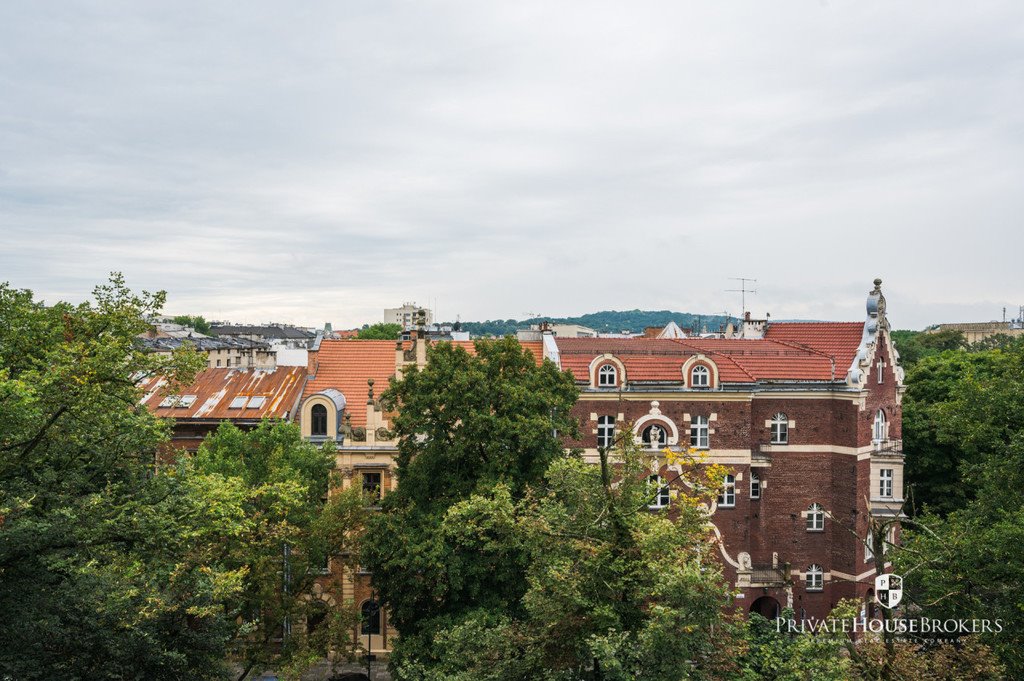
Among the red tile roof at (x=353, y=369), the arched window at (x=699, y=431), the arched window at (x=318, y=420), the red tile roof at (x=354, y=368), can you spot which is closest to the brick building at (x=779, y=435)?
the arched window at (x=699, y=431)

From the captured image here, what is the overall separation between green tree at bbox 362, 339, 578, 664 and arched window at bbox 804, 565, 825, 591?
725 inches

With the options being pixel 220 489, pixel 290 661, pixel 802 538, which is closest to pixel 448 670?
pixel 290 661

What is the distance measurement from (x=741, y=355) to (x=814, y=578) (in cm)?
1180

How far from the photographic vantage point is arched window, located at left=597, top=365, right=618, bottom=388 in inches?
1649

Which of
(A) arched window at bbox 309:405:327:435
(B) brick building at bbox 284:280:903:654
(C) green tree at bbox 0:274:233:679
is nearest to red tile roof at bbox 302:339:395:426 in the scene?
(B) brick building at bbox 284:280:903:654

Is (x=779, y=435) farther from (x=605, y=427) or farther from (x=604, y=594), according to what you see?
(x=604, y=594)

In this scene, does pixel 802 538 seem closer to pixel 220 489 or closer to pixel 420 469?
pixel 420 469

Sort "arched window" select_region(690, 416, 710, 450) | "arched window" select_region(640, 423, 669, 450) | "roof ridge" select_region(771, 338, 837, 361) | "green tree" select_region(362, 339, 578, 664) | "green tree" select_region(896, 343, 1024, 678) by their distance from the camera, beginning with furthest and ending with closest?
"roof ridge" select_region(771, 338, 837, 361) < "arched window" select_region(690, 416, 710, 450) < "arched window" select_region(640, 423, 669, 450) < "green tree" select_region(362, 339, 578, 664) < "green tree" select_region(896, 343, 1024, 678)

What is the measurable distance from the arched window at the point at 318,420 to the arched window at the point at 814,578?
2514cm

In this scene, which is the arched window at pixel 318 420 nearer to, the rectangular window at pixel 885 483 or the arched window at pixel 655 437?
the arched window at pixel 655 437

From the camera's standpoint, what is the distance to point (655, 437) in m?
41.3

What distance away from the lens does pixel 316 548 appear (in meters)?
30.0

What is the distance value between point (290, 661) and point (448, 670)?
6.73m

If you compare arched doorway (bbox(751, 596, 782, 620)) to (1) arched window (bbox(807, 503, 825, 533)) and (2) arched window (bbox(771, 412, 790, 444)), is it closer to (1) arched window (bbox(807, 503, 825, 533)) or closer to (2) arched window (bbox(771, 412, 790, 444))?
(1) arched window (bbox(807, 503, 825, 533))
